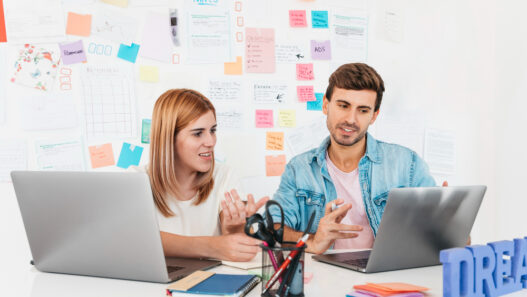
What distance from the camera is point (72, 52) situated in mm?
2400

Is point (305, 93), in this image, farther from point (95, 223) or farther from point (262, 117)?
point (95, 223)

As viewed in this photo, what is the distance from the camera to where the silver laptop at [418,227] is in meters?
1.07

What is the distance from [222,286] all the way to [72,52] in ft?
6.11

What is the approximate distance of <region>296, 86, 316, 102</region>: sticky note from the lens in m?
2.55

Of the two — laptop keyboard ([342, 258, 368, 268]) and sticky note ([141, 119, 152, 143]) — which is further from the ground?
sticky note ([141, 119, 152, 143])

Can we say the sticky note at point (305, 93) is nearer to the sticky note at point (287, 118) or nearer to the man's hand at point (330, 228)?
the sticky note at point (287, 118)

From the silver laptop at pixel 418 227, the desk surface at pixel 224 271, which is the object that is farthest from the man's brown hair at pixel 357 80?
the desk surface at pixel 224 271

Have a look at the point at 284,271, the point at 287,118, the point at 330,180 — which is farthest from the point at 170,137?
the point at 284,271

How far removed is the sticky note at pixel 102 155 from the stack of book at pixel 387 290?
178 cm

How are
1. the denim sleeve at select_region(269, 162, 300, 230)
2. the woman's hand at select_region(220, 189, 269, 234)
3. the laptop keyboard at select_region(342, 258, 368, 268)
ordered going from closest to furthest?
the laptop keyboard at select_region(342, 258, 368, 268) < the woman's hand at select_region(220, 189, 269, 234) < the denim sleeve at select_region(269, 162, 300, 230)

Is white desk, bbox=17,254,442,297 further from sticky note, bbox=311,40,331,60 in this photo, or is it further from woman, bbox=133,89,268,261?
sticky note, bbox=311,40,331,60

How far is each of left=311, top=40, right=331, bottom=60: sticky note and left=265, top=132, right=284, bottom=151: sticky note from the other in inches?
18.3

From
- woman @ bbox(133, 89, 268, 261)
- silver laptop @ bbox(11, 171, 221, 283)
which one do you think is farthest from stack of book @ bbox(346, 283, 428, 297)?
woman @ bbox(133, 89, 268, 261)

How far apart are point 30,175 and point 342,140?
117cm
